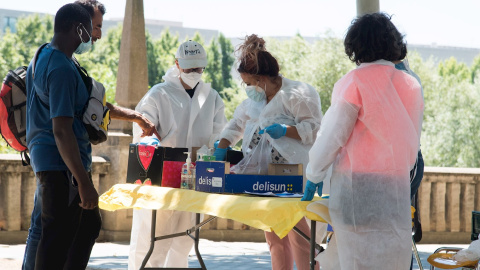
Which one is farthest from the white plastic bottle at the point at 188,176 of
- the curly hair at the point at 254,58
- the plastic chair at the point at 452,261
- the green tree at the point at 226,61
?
the green tree at the point at 226,61

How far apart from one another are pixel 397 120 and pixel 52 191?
1.64 m

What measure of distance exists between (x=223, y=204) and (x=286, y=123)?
0.97m

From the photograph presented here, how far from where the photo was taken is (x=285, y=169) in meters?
3.96

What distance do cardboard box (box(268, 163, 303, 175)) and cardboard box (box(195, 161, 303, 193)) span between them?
3.1 inches

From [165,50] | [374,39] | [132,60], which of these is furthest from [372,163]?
[165,50]

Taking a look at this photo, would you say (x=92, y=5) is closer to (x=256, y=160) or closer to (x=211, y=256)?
(x=256, y=160)

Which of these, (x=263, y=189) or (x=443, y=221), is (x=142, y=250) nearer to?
(x=263, y=189)

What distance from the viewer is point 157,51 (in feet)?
214

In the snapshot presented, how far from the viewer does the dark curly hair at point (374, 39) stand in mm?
3221

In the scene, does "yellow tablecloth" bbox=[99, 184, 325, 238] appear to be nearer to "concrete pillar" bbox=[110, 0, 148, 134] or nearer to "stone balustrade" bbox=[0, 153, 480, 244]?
"stone balustrade" bbox=[0, 153, 480, 244]

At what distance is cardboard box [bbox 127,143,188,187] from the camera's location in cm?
437

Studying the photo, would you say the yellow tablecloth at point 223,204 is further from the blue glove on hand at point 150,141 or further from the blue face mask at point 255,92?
the blue face mask at point 255,92

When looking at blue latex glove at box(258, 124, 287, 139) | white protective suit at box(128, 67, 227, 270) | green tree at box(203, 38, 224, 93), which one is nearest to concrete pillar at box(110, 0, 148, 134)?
white protective suit at box(128, 67, 227, 270)

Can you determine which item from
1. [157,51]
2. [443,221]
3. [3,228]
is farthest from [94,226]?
[157,51]
